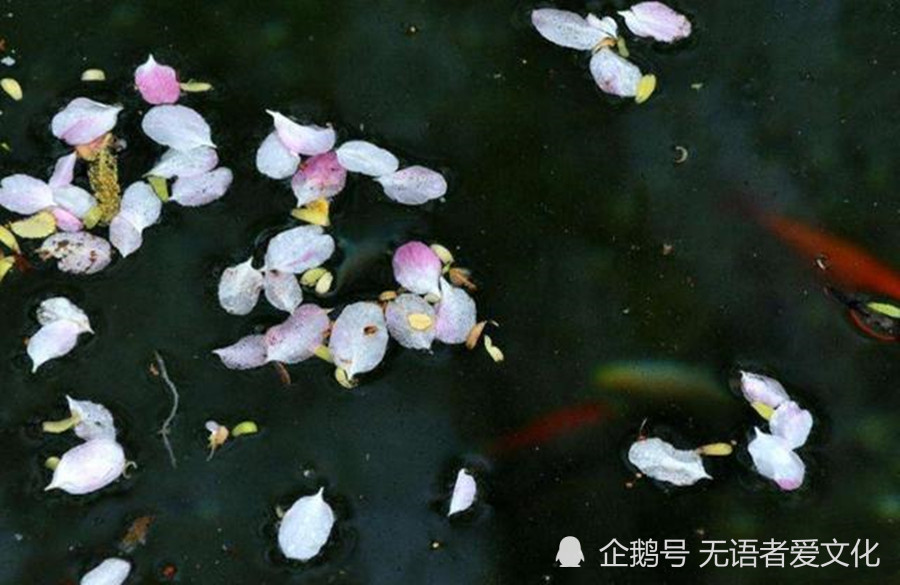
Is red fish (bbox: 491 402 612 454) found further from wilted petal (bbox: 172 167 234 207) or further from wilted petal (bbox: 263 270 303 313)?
wilted petal (bbox: 172 167 234 207)

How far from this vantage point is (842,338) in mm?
1226

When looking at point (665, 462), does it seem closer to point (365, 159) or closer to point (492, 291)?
point (492, 291)

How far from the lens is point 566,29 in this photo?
4.02 ft

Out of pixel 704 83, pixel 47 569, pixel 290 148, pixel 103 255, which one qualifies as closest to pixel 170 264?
pixel 103 255

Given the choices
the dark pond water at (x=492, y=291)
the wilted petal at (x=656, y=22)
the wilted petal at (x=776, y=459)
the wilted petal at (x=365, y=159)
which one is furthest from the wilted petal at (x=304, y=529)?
the wilted petal at (x=656, y=22)

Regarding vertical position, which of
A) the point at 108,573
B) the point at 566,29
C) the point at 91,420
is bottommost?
the point at 108,573

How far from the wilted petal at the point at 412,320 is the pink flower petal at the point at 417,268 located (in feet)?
0.04

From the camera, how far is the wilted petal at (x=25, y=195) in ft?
3.91

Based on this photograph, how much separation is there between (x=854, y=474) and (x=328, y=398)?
1.83 feet

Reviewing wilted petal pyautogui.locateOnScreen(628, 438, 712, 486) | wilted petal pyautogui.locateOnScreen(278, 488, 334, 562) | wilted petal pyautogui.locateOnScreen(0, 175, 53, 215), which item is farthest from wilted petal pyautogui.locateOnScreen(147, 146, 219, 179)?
wilted petal pyautogui.locateOnScreen(628, 438, 712, 486)

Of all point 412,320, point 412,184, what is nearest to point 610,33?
point 412,184

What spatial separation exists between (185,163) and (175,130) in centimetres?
4

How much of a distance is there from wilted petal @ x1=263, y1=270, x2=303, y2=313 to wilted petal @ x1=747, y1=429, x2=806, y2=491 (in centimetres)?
49

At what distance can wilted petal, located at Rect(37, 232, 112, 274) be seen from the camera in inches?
47.1
